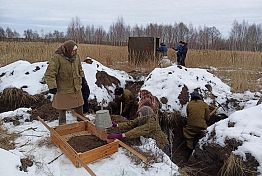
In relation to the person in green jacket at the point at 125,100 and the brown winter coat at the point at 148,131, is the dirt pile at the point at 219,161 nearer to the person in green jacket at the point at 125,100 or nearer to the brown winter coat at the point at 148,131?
the brown winter coat at the point at 148,131

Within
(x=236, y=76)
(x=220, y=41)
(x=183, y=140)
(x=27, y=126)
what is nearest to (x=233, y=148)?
(x=183, y=140)

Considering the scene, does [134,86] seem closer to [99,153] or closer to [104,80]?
[104,80]

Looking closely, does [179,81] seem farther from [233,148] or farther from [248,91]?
[233,148]

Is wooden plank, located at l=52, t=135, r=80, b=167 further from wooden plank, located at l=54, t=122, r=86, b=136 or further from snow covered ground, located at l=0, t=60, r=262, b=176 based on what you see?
wooden plank, located at l=54, t=122, r=86, b=136

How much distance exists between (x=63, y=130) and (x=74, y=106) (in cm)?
48

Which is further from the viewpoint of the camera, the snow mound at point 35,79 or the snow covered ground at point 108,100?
the snow mound at point 35,79

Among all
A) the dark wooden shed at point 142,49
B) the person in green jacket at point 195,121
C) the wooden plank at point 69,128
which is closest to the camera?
the wooden plank at point 69,128

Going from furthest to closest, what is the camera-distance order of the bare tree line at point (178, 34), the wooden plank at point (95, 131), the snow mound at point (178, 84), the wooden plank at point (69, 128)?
the bare tree line at point (178, 34), the snow mound at point (178, 84), the wooden plank at point (69, 128), the wooden plank at point (95, 131)

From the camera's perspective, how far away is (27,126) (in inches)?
232

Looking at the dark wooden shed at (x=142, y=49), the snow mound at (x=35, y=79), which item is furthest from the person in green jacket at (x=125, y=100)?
the dark wooden shed at (x=142, y=49)

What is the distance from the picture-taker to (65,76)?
5.27 m

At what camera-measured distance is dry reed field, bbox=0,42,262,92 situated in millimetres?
10055

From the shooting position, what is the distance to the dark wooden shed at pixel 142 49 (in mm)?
11758

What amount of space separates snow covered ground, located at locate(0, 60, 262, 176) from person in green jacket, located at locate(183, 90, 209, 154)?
665 millimetres
